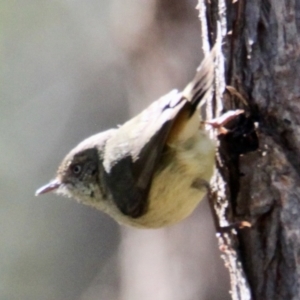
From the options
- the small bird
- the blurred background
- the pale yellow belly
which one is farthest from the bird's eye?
the blurred background

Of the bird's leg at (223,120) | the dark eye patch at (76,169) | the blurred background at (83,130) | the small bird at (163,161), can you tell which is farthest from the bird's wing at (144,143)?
the blurred background at (83,130)

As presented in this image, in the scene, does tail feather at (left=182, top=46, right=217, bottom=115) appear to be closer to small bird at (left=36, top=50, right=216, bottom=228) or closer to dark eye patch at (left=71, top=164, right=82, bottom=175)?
small bird at (left=36, top=50, right=216, bottom=228)

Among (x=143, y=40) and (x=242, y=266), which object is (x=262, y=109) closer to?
(x=242, y=266)

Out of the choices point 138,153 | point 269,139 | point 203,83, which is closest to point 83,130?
point 138,153

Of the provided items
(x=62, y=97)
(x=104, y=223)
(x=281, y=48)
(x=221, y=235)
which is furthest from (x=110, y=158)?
(x=62, y=97)

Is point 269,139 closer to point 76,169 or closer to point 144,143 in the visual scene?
point 144,143

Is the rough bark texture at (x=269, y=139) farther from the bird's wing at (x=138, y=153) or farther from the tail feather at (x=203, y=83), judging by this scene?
the bird's wing at (x=138, y=153)
